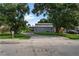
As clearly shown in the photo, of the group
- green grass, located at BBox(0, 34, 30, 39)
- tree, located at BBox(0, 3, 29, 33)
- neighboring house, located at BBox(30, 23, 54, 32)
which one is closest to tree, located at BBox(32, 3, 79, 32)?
neighboring house, located at BBox(30, 23, 54, 32)

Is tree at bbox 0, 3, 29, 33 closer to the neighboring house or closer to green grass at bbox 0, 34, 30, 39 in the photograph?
green grass at bbox 0, 34, 30, 39

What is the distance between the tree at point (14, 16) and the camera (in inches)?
351

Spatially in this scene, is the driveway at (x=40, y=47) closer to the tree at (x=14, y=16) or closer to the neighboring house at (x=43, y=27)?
the neighboring house at (x=43, y=27)

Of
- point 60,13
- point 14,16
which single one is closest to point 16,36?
point 14,16

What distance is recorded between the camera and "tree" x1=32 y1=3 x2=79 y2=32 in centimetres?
887

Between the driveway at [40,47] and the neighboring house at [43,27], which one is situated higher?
the neighboring house at [43,27]

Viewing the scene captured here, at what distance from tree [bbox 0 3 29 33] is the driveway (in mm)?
298

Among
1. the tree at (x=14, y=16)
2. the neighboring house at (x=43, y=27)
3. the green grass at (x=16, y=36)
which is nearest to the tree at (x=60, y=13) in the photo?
the neighboring house at (x=43, y=27)

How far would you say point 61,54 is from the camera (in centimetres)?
875

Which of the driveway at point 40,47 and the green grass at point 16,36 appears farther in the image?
the green grass at point 16,36

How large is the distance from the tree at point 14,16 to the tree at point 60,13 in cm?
24

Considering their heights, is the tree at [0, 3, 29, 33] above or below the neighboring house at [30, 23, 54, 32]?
above

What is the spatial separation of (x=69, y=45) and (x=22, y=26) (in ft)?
3.29

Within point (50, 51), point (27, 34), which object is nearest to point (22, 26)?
point (27, 34)
